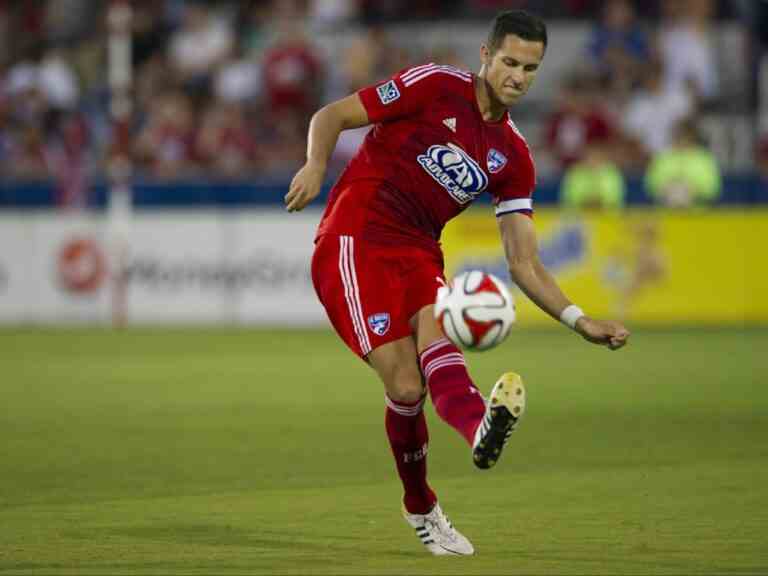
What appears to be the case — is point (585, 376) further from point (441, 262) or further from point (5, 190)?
point (5, 190)

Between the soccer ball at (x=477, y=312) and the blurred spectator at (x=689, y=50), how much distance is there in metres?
16.4

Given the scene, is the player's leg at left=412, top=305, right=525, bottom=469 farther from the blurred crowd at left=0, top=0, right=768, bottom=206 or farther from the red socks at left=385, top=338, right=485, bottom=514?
the blurred crowd at left=0, top=0, right=768, bottom=206

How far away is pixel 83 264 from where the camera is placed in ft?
71.4

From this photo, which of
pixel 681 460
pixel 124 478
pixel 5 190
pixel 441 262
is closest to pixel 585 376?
pixel 681 460

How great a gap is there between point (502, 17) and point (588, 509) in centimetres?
243

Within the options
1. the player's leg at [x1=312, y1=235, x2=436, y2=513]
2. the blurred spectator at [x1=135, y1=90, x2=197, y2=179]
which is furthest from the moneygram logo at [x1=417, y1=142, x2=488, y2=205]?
the blurred spectator at [x1=135, y1=90, x2=197, y2=179]

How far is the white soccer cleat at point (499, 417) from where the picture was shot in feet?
19.7

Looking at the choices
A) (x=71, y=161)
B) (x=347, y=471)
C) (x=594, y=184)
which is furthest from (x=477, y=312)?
(x=71, y=161)

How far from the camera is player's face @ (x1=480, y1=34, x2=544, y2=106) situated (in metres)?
6.78

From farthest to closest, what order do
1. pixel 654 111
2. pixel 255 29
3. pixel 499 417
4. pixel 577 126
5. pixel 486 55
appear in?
pixel 255 29, pixel 654 111, pixel 577 126, pixel 486 55, pixel 499 417

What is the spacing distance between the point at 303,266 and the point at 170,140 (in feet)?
10.2

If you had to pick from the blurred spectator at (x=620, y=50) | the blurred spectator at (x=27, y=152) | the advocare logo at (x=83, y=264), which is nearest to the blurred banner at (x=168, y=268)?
Result: the advocare logo at (x=83, y=264)

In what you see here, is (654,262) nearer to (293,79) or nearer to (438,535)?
(293,79)

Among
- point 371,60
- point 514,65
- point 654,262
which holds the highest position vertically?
point 514,65
